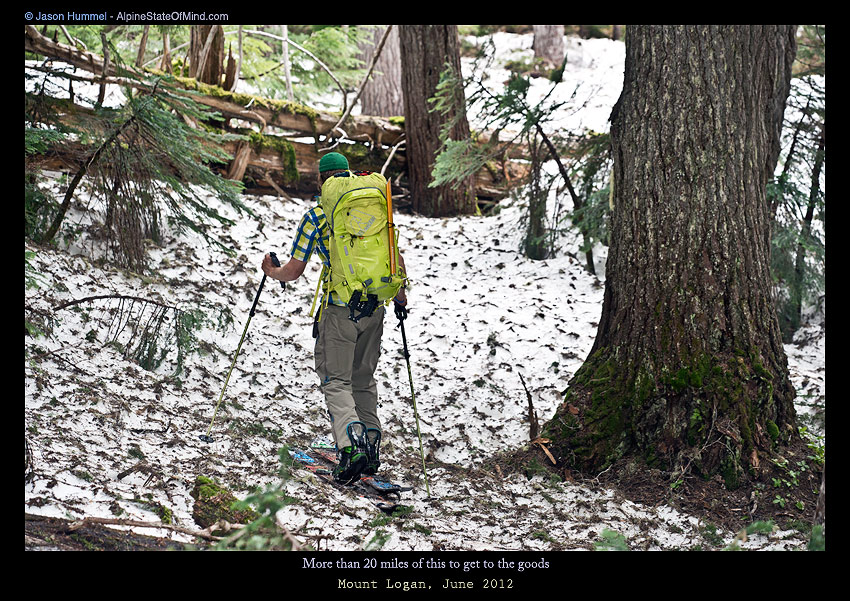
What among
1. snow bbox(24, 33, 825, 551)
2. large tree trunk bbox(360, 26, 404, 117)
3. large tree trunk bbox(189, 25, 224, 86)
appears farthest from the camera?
large tree trunk bbox(360, 26, 404, 117)

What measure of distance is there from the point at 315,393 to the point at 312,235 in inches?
72.5

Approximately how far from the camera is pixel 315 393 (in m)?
5.78

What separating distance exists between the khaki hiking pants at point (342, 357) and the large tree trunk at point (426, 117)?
4944 millimetres

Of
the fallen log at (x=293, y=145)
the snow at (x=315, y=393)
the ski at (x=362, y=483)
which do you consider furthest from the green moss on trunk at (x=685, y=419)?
the fallen log at (x=293, y=145)

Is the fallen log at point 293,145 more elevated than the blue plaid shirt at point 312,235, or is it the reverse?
the fallen log at point 293,145

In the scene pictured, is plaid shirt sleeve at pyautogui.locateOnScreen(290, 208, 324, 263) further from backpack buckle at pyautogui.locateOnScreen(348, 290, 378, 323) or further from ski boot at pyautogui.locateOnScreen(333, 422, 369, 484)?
ski boot at pyautogui.locateOnScreen(333, 422, 369, 484)

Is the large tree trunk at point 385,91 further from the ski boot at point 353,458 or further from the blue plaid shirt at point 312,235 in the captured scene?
the ski boot at point 353,458

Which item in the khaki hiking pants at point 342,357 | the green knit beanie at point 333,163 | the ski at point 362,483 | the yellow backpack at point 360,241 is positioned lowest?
the ski at point 362,483

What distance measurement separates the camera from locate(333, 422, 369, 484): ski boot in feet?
13.9

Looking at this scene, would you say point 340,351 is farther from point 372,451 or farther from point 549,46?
point 549,46

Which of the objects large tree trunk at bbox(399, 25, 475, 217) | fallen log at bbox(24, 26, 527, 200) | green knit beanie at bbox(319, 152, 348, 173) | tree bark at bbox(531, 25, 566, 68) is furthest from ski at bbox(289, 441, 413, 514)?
tree bark at bbox(531, 25, 566, 68)

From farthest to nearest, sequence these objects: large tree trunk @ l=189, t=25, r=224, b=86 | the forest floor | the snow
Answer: large tree trunk @ l=189, t=25, r=224, b=86, the snow, the forest floor

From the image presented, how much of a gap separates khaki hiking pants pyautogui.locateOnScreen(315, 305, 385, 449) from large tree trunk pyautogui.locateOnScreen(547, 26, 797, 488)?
A: 153 centimetres

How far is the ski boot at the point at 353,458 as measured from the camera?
4.25 meters
